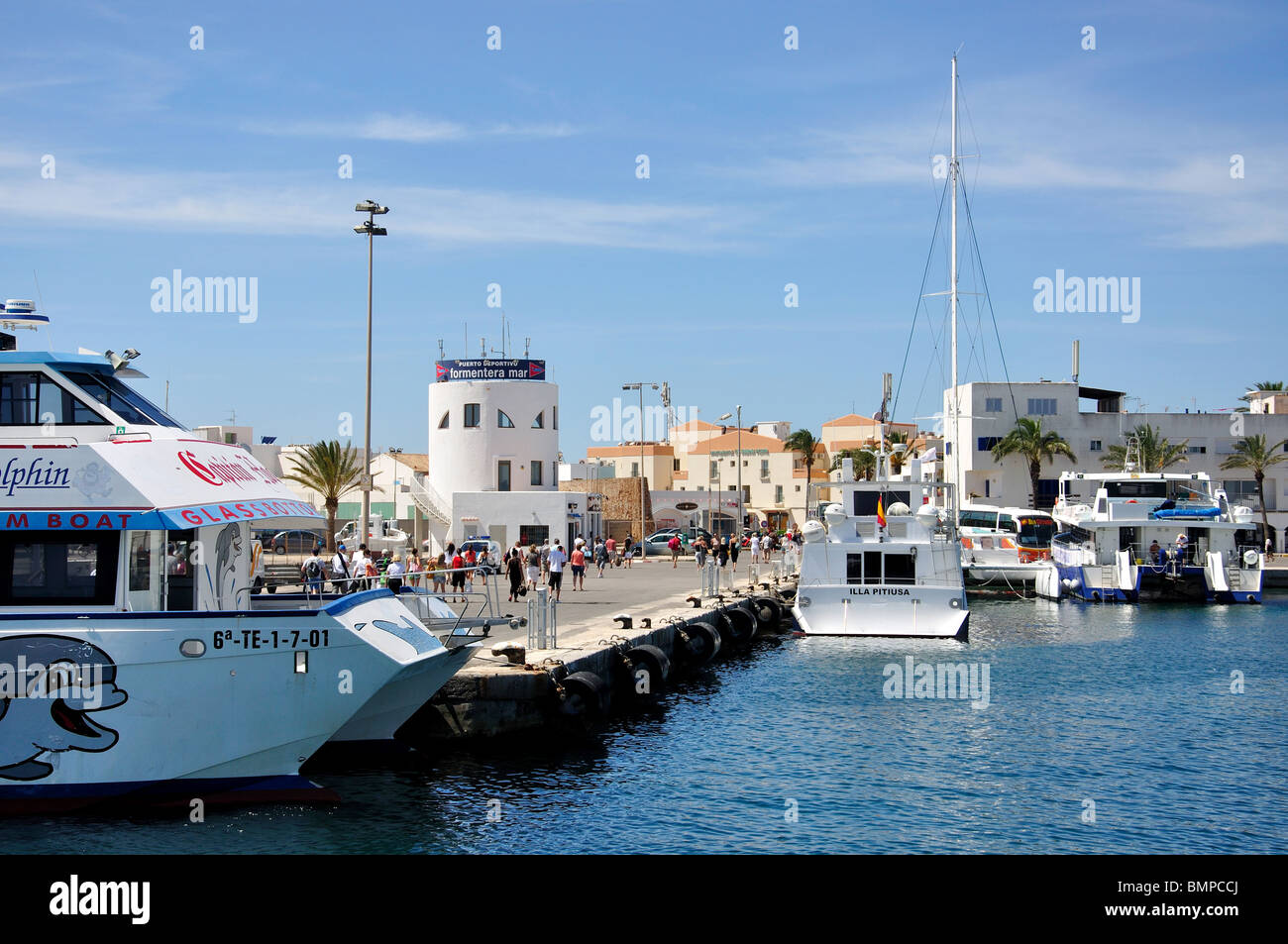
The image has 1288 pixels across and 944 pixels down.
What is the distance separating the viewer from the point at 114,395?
14125 millimetres

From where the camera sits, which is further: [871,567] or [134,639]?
[871,567]

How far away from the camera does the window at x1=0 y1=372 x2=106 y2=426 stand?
44.6ft

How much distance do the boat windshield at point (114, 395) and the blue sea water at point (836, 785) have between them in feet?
15.2

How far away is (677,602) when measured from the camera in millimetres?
31219

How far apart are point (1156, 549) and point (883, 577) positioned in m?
18.8

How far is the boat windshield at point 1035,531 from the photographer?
54.1 metres

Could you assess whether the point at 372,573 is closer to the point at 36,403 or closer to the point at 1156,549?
the point at 36,403

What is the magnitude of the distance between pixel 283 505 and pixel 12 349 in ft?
12.3

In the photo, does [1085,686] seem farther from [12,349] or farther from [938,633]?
[12,349]

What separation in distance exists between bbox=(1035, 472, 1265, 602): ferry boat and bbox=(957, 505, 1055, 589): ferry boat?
9.05 ft

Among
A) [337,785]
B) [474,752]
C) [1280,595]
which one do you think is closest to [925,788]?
[474,752]

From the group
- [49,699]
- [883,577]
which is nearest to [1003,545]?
[883,577]

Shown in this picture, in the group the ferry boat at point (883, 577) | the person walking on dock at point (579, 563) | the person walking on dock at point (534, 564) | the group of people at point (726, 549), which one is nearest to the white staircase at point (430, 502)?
the group of people at point (726, 549)

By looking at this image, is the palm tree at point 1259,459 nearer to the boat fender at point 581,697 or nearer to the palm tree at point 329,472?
the palm tree at point 329,472
